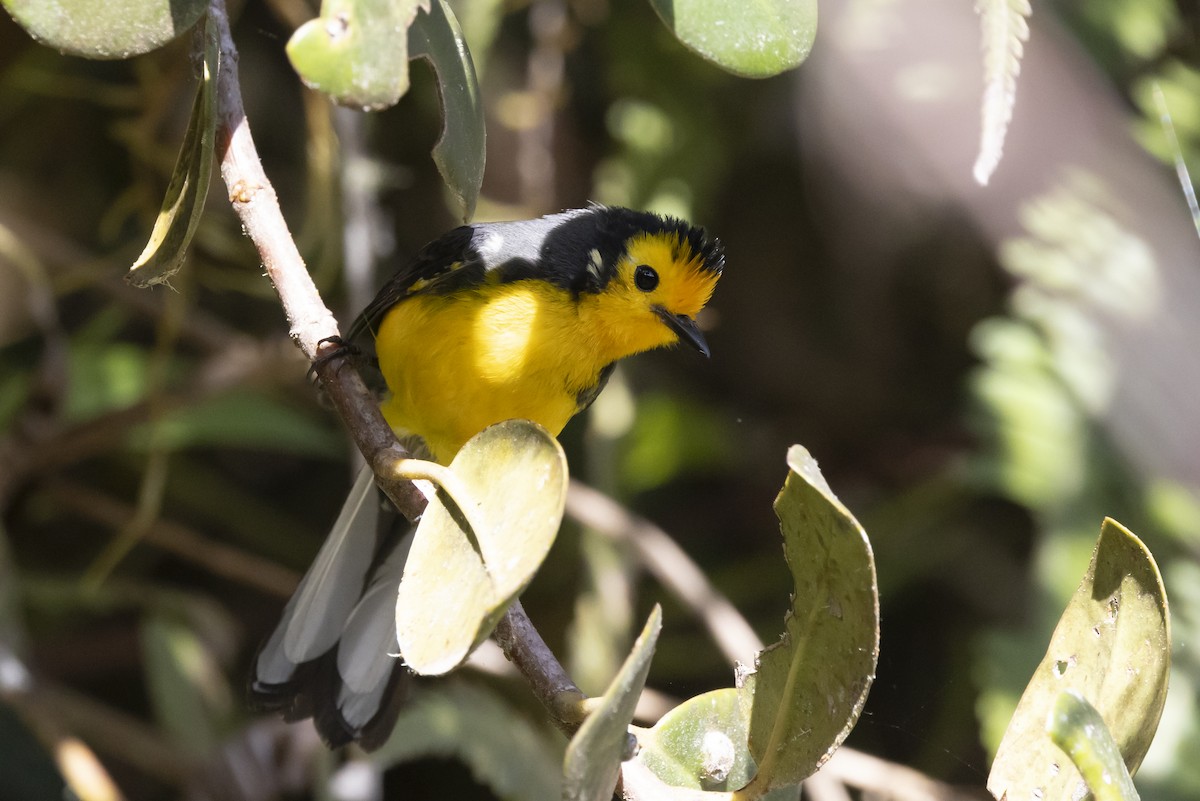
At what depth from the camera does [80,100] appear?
4082mm

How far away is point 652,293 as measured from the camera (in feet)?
9.70

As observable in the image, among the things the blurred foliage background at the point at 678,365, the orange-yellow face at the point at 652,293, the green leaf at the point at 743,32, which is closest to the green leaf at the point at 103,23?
the green leaf at the point at 743,32

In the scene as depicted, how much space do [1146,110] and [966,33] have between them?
724mm

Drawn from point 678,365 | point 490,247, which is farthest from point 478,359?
point 678,365

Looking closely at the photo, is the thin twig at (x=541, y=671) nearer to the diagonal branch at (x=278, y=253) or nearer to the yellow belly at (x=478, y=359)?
the diagonal branch at (x=278, y=253)

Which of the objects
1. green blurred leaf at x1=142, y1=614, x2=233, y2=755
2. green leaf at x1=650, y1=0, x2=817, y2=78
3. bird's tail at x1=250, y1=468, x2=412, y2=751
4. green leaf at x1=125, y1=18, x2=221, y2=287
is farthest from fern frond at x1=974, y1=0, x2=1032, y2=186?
green blurred leaf at x1=142, y1=614, x2=233, y2=755

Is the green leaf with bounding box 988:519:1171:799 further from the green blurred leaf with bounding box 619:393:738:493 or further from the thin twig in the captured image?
the green blurred leaf with bounding box 619:393:738:493

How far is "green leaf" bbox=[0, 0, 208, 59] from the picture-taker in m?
1.22

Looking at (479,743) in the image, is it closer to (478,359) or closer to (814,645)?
(478,359)

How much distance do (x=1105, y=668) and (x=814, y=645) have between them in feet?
1.40

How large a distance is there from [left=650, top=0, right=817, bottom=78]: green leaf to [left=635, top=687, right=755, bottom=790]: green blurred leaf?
733mm

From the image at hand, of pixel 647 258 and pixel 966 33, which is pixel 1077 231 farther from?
pixel 647 258

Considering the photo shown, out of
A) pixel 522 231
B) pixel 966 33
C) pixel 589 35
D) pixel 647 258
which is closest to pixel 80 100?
pixel 589 35

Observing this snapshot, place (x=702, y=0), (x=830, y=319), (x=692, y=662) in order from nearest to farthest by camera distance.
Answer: (x=702, y=0)
(x=692, y=662)
(x=830, y=319)
